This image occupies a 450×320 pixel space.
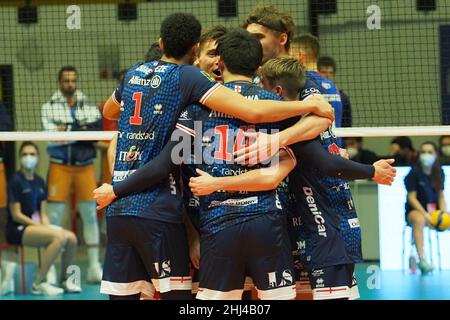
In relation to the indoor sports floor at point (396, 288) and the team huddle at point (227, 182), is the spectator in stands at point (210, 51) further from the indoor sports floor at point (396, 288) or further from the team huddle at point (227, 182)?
the indoor sports floor at point (396, 288)

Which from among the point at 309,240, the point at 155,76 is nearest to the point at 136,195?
the point at 155,76

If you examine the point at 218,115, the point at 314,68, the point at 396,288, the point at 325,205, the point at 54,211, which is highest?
the point at 314,68

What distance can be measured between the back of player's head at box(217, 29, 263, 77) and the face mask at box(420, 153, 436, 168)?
6.36 meters

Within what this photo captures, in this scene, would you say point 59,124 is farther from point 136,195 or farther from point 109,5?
point 136,195

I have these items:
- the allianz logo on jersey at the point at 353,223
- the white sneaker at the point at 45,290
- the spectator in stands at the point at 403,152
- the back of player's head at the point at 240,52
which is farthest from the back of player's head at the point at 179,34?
the spectator in stands at the point at 403,152

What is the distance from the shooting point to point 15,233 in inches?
430

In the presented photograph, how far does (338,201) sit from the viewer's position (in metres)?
5.71

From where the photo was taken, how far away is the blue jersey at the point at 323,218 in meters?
5.59

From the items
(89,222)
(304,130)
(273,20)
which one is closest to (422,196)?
(89,222)

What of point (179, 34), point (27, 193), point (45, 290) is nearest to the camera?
point (179, 34)

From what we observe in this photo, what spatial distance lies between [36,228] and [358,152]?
4080 mm

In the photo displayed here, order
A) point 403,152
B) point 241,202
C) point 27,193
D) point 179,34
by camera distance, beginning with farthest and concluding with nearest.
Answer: point 403,152 → point 27,193 → point 179,34 → point 241,202

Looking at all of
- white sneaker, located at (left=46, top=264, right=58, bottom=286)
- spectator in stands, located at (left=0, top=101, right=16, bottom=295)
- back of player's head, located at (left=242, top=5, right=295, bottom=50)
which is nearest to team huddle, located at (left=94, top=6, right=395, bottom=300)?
back of player's head, located at (left=242, top=5, right=295, bottom=50)

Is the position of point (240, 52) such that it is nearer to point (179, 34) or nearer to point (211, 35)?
point (179, 34)
